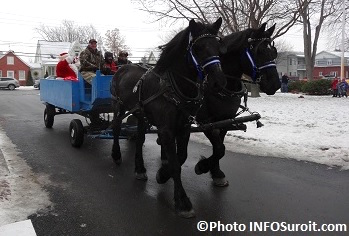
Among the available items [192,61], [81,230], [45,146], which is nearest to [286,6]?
[45,146]

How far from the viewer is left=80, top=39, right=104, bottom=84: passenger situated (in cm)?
740

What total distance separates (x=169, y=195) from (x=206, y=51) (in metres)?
2.08

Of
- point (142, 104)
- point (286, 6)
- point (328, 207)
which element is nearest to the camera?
point (328, 207)

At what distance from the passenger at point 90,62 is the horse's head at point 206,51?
3979 millimetres

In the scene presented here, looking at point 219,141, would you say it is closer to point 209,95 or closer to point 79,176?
point 209,95

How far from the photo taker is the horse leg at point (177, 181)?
401cm

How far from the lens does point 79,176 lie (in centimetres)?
562

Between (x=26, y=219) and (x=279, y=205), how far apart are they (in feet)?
9.89

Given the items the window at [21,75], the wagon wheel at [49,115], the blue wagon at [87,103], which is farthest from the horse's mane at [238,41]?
the window at [21,75]

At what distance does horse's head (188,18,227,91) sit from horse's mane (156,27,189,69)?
186 mm

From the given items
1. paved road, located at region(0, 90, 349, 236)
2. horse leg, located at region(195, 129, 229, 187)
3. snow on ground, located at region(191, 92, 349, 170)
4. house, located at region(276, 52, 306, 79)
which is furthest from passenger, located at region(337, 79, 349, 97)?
house, located at region(276, 52, 306, 79)

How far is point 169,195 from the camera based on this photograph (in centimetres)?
472

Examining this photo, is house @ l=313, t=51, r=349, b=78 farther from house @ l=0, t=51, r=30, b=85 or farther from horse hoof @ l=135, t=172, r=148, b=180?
horse hoof @ l=135, t=172, r=148, b=180

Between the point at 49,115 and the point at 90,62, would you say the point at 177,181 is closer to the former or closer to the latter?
the point at 90,62
